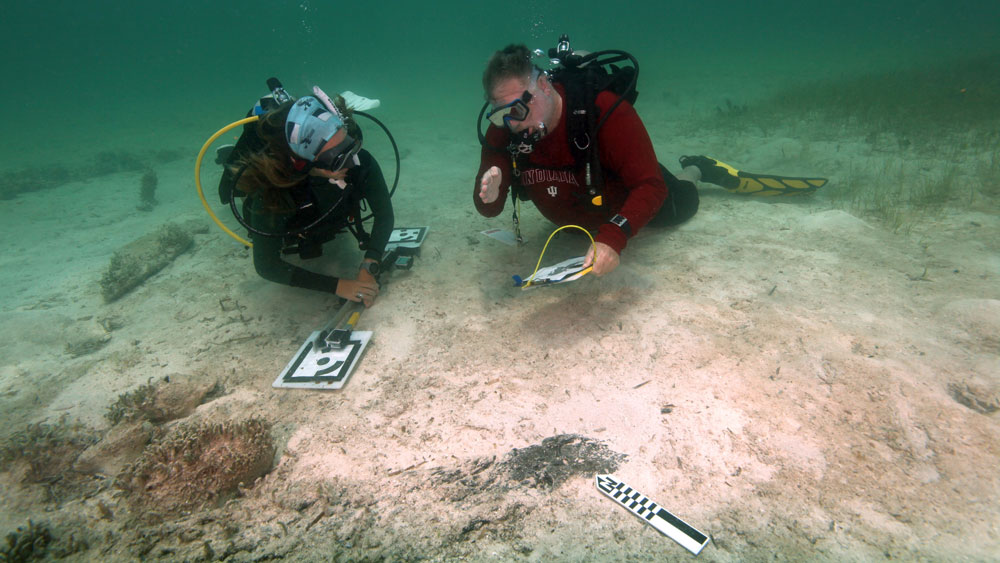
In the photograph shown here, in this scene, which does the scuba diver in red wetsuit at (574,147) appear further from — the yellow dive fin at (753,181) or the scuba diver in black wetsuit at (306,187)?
the yellow dive fin at (753,181)

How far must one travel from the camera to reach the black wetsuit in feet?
12.1

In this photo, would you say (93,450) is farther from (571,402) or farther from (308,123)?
(571,402)

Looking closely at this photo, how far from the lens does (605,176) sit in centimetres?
400

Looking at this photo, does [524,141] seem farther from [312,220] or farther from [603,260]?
[312,220]

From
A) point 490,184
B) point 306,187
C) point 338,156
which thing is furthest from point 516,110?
point 306,187

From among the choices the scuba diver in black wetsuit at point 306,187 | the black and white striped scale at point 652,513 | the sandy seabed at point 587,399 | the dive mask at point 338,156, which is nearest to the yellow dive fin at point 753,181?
the sandy seabed at point 587,399

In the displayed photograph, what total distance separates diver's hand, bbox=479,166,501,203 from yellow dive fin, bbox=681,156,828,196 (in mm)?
3831

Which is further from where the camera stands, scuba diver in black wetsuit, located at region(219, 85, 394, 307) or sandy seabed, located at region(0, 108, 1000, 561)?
scuba diver in black wetsuit, located at region(219, 85, 394, 307)

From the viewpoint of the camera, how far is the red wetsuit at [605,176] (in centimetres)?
342

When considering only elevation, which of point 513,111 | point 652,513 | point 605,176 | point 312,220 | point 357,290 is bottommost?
point 652,513

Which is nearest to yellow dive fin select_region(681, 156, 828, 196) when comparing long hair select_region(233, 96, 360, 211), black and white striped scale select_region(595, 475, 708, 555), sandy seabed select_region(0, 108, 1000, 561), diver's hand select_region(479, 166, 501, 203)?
sandy seabed select_region(0, 108, 1000, 561)

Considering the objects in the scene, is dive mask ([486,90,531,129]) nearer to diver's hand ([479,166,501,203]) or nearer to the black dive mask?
the black dive mask

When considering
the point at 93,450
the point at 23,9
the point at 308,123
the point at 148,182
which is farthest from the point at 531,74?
the point at 23,9

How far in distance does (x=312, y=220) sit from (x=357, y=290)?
2.61 ft
